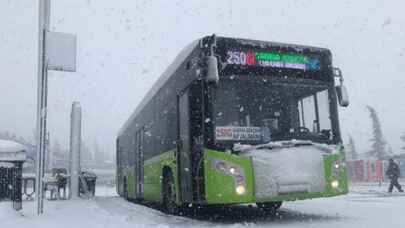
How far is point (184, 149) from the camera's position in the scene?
10.9 metres

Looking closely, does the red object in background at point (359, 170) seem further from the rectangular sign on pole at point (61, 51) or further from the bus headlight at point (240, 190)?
the bus headlight at point (240, 190)

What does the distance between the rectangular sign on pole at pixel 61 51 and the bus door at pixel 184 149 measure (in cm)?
281

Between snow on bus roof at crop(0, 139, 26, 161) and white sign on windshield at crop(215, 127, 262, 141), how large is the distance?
5.82 metres

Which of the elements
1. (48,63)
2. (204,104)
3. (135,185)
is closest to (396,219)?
(204,104)

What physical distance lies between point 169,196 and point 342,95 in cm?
453

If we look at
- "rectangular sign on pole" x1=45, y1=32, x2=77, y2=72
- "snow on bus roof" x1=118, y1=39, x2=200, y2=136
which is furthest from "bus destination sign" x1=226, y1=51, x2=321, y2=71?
"rectangular sign on pole" x1=45, y1=32, x2=77, y2=72

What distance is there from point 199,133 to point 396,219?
407cm

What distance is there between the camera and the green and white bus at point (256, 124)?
383 inches

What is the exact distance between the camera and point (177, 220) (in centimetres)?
1152

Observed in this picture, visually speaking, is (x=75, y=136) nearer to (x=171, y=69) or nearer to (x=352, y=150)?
(x=171, y=69)

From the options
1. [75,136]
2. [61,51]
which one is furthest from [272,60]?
[75,136]

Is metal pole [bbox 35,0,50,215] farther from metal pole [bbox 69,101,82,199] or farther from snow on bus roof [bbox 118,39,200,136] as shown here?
metal pole [bbox 69,101,82,199]

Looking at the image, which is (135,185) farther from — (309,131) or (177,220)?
(309,131)

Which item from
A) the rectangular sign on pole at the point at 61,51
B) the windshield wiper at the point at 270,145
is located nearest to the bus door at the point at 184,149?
the windshield wiper at the point at 270,145
